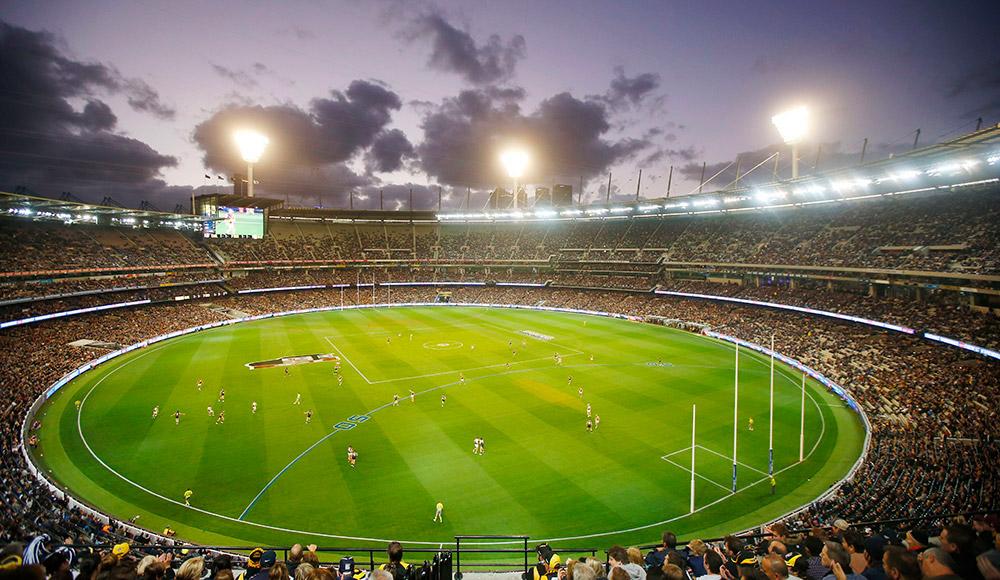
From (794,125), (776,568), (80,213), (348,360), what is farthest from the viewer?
(80,213)

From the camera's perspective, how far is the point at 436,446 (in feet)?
94.4

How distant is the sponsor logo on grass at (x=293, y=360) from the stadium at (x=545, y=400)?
57 centimetres

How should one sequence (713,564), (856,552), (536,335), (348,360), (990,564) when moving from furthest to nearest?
(536,335)
(348,360)
(713,564)
(856,552)
(990,564)

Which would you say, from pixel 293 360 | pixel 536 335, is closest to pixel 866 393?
pixel 536 335

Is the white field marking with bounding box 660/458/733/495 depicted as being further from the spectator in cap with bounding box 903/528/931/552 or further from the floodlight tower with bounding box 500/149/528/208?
the floodlight tower with bounding box 500/149/528/208

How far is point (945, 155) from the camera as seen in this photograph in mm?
34219

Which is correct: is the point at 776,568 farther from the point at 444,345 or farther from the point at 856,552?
the point at 444,345

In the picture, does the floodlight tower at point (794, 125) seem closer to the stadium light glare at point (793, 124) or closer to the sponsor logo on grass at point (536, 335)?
the stadium light glare at point (793, 124)

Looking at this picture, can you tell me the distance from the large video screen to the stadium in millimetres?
372

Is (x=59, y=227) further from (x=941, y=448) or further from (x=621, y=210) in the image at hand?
(x=941, y=448)

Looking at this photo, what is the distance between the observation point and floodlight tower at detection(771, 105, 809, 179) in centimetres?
4466

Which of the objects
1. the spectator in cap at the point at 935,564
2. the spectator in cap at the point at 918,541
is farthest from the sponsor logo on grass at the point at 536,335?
the spectator in cap at the point at 935,564

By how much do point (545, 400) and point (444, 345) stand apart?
21.8m

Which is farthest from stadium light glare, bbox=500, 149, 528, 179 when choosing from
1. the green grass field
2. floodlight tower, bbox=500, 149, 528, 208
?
the green grass field
